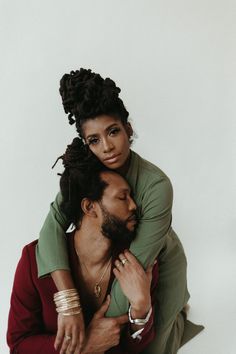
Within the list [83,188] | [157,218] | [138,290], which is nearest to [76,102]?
[83,188]

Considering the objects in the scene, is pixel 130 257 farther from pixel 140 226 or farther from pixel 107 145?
pixel 107 145

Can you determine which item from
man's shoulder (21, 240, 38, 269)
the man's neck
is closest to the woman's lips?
the man's neck

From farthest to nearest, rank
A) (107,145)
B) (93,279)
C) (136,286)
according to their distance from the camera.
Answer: (93,279)
(136,286)
(107,145)

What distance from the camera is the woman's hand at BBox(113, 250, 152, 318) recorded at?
5.96 ft

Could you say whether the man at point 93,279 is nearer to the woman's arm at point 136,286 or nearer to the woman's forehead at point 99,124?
the woman's arm at point 136,286

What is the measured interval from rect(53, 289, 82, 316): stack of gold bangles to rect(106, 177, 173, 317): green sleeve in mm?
135

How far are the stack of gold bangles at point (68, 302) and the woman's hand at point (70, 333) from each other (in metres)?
0.01

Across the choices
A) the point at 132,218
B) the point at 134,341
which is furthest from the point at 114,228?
the point at 134,341

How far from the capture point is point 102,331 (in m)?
1.88

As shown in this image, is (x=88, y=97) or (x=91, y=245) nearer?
(x=88, y=97)

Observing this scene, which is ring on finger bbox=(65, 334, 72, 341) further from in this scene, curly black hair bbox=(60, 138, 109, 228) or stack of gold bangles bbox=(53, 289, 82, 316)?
curly black hair bbox=(60, 138, 109, 228)

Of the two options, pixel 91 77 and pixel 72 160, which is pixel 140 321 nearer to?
pixel 72 160

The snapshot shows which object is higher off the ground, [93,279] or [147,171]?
[147,171]

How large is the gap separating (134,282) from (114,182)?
28 centimetres
